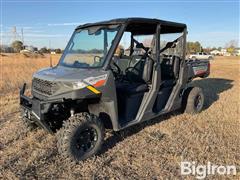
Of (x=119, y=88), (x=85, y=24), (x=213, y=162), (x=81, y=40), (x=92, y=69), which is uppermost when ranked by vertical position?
(x=85, y=24)

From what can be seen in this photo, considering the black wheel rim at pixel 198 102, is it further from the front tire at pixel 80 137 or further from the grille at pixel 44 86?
the grille at pixel 44 86

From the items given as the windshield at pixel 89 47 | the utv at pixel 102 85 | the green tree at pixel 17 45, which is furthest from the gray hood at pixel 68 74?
the green tree at pixel 17 45

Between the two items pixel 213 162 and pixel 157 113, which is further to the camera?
pixel 157 113

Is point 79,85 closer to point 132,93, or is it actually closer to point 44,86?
point 44,86

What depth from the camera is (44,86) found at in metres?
4.03

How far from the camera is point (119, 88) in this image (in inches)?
180

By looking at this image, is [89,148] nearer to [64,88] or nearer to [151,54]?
[64,88]

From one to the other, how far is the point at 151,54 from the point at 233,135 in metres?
2.20

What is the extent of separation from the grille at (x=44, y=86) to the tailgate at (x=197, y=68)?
11.0ft

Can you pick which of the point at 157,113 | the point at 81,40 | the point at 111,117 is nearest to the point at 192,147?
the point at 157,113

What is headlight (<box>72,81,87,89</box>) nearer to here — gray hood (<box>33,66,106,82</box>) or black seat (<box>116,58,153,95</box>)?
gray hood (<box>33,66,106,82</box>)

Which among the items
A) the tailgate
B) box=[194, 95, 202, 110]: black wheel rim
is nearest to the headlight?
the tailgate

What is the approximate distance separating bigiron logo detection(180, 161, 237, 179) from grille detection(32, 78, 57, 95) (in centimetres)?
222

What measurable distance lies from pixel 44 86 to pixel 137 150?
5.97ft
